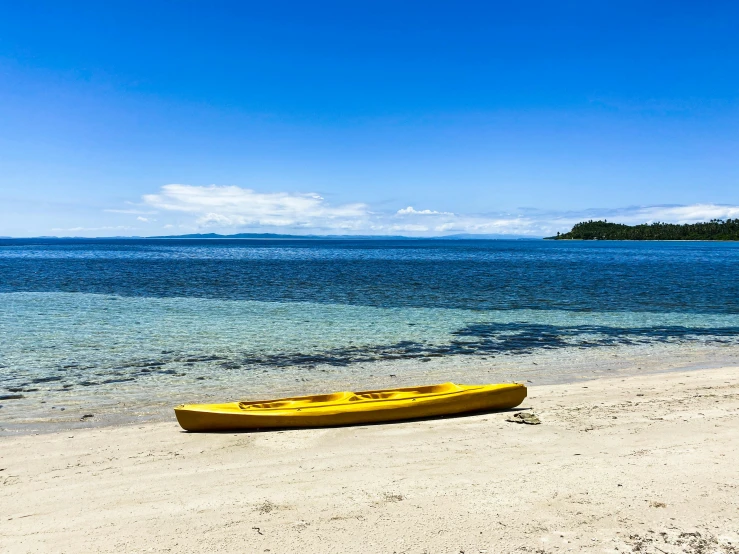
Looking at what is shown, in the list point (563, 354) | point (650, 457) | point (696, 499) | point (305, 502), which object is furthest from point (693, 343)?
point (305, 502)

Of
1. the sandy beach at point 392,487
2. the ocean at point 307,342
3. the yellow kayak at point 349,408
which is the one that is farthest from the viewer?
the ocean at point 307,342

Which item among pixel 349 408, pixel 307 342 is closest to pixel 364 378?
pixel 349 408

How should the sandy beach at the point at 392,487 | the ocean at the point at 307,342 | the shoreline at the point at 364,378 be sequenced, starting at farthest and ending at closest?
the ocean at the point at 307,342
the shoreline at the point at 364,378
the sandy beach at the point at 392,487

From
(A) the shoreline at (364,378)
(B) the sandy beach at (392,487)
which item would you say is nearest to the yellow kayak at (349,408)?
(B) the sandy beach at (392,487)

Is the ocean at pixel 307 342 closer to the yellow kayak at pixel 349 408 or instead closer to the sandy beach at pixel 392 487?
the yellow kayak at pixel 349 408

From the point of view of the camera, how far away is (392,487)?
7.10m

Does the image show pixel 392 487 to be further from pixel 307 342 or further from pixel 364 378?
pixel 307 342

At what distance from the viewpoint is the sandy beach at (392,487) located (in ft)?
18.8

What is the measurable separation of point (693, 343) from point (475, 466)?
53.7 ft

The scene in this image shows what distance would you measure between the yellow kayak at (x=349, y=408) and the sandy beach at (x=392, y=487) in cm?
27

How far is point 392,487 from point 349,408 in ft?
10.0

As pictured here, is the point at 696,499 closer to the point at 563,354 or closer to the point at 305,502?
the point at 305,502

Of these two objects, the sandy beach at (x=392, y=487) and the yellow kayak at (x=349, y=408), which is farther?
the yellow kayak at (x=349, y=408)

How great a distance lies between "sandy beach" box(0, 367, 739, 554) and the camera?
5.73 m
